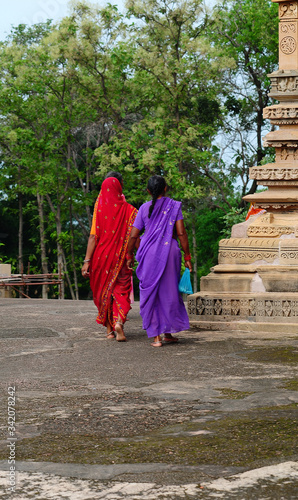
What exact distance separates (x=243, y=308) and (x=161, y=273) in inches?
55.2

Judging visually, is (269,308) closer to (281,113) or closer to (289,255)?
(289,255)

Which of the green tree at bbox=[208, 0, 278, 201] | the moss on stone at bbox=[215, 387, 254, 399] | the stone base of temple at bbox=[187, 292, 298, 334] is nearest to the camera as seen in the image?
the moss on stone at bbox=[215, 387, 254, 399]

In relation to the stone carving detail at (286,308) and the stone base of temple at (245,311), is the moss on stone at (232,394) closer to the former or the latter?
the stone base of temple at (245,311)

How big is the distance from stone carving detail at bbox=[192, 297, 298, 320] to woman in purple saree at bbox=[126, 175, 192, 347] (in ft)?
3.68

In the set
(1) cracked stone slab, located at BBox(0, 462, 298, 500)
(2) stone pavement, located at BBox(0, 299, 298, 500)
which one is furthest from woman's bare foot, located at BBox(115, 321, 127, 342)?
(1) cracked stone slab, located at BBox(0, 462, 298, 500)

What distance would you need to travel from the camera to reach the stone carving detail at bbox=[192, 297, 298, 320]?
7.71 metres

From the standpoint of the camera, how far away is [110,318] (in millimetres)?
7414

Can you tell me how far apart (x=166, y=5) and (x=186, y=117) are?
12.4 ft

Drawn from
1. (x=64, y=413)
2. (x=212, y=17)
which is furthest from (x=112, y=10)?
(x=64, y=413)

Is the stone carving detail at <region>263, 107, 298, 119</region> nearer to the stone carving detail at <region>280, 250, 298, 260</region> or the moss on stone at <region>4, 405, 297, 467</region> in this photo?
the stone carving detail at <region>280, 250, 298, 260</region>

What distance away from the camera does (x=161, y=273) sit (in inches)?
273

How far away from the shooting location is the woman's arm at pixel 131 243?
23.9 feet

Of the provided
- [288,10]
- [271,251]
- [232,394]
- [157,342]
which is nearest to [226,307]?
[271,251]

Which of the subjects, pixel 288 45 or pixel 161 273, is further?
pixel 288 45
